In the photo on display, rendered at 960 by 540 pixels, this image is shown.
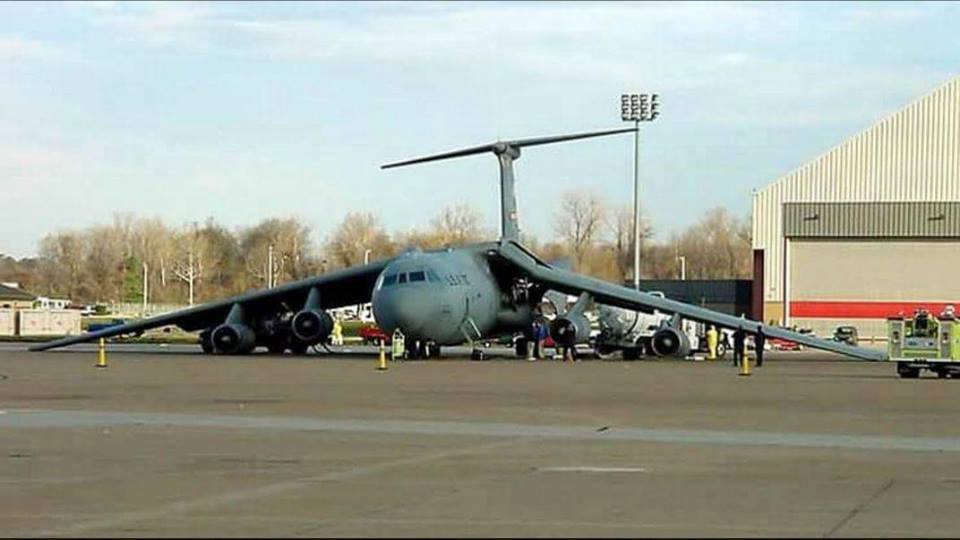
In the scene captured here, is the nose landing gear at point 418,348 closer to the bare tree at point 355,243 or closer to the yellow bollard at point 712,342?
the yellow bollard at point 712,342

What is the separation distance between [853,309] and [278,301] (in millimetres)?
35597

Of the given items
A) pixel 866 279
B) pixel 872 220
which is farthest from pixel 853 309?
pixel 872 220

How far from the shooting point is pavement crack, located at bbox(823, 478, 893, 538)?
14920 mm

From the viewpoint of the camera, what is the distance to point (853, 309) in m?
90.2

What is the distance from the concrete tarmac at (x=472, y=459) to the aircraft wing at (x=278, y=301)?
2235cm

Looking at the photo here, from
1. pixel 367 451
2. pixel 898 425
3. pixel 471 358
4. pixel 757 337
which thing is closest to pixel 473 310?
pixel 471 358

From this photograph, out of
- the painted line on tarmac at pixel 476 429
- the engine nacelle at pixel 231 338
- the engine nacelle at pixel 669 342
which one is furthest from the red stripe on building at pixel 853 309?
the painted line on tarmac at pixel 476 429

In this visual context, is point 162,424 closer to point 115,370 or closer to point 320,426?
point 320,426

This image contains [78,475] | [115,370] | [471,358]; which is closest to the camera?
[78,475]

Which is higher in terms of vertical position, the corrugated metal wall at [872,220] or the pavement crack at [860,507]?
the corrugated metal wall at [872,220]

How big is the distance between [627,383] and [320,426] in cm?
1707

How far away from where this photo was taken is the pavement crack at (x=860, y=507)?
14.9 m

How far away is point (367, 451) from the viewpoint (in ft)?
74.6

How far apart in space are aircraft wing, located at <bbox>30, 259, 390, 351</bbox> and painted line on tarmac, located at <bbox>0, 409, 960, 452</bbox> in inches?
1333
